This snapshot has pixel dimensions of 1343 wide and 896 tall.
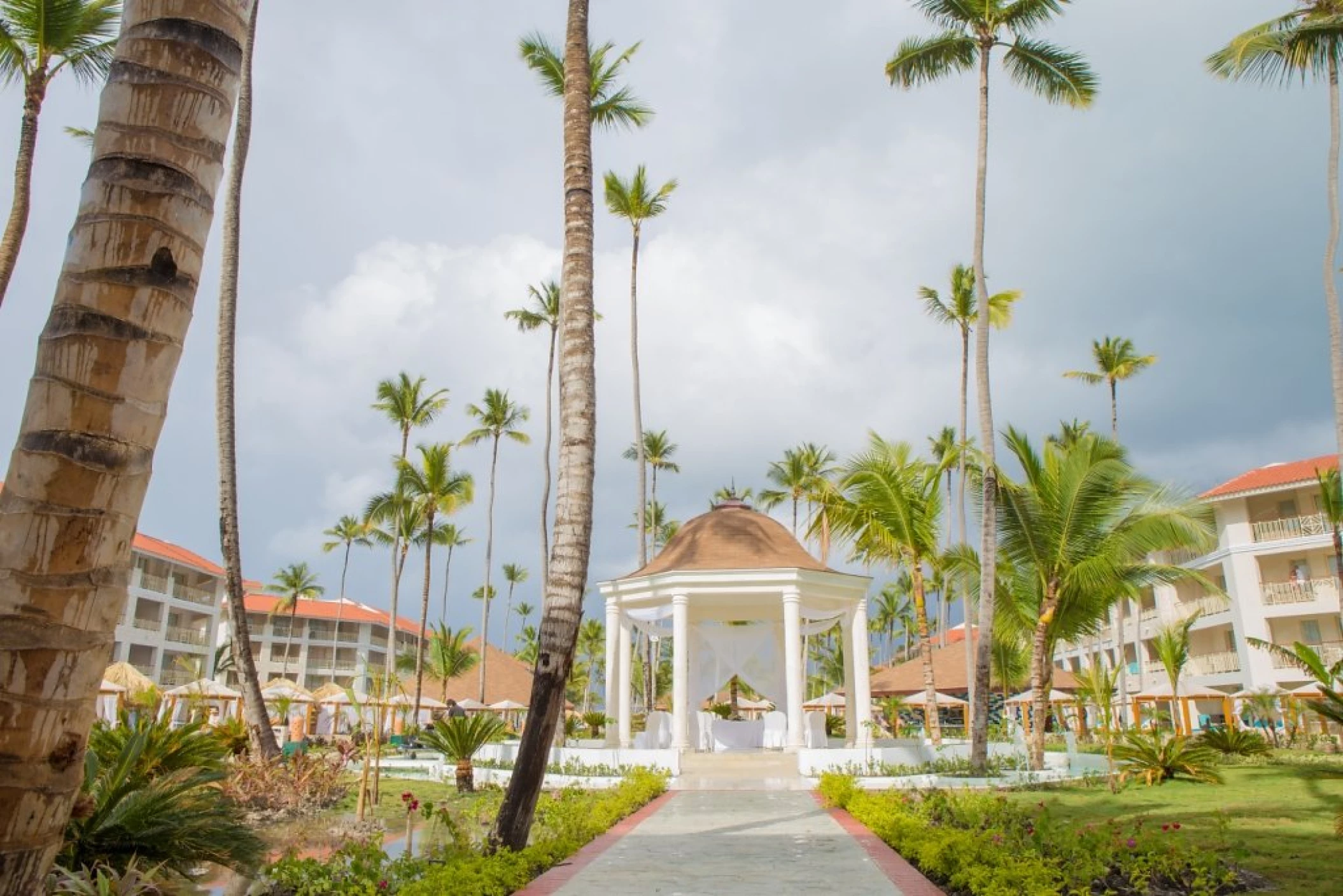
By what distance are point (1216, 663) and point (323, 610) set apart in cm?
6258

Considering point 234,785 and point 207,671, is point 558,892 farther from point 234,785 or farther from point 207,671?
point 207,671

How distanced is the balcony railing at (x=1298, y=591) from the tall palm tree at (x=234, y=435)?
116 ft

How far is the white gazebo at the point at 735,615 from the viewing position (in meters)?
19.3

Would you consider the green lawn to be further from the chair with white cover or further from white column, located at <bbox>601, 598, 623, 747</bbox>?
white column, located at <bbox>601, 598, 623, 747</bbox>

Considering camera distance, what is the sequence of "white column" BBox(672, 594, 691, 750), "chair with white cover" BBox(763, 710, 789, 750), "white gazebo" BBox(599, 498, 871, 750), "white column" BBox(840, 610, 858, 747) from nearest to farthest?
"white column" BBox(672, 594, 691, 750) → "white gazebo" BBox(599, 498, 871, 750) → "white column" BBox(840, 610, 858, 747) → "chair with white cover" BBox(763, 710, 789, 750)

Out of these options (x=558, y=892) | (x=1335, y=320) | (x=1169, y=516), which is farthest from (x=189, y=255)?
(x=1335, y=320)

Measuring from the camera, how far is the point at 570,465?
8789mm

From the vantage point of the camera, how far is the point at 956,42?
1941 cm

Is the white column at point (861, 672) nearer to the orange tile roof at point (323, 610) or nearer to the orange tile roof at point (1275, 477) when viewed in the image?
the orange tile roof at point (1275, 477)

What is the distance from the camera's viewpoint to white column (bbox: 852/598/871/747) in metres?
20.1

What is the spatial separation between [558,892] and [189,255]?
228 inches

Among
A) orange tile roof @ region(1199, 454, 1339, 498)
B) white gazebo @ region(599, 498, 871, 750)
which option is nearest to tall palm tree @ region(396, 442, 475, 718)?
white gazebo @ region(599, 498, 871, 750)

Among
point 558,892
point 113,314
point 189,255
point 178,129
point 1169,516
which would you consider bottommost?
point 558,892

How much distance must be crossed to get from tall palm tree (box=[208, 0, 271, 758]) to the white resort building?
3229 centimetres
